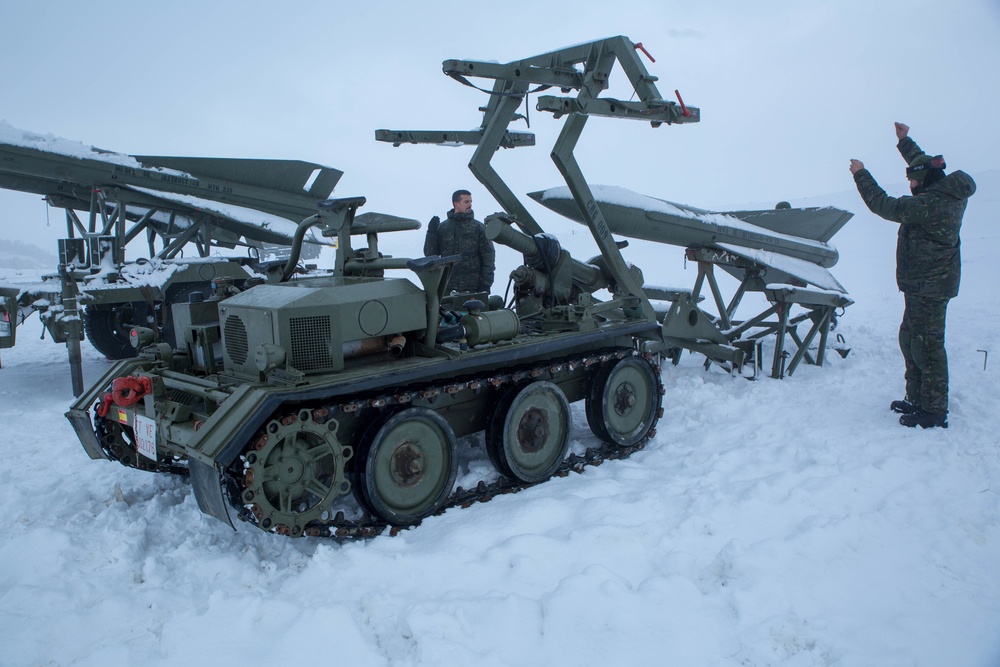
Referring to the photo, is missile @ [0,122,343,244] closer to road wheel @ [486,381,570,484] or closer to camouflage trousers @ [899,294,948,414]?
road wheel @ [486,381,570,484]

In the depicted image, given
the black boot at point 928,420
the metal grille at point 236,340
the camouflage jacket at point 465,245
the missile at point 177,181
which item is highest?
the missile at point 177,181

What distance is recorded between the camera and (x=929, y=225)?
6.17m

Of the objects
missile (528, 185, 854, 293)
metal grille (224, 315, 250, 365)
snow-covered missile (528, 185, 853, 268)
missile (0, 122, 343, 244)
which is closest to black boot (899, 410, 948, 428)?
missile (528, 185, 854, 293)

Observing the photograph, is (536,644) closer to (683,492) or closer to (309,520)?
(309,520)

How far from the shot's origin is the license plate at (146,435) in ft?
14.4

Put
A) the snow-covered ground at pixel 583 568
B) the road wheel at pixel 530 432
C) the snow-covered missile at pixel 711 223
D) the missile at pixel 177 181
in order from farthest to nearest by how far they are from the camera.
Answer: the missile at pixel 177 181 < the snow-covered missile at pixel 711 223 < the road wheel at pixel 530 432 < the snow-covered ground at pixel 583 568

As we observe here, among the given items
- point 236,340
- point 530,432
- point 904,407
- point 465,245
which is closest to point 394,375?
point 236,340

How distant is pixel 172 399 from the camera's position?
4652 mm

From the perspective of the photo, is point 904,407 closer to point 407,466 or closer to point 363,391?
point 407,466

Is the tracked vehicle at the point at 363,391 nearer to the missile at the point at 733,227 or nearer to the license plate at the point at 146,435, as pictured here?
the license plate at the point at 146,435

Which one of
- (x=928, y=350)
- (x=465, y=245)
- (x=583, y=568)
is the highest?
(x=465, y=245)

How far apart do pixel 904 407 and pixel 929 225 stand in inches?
65.2

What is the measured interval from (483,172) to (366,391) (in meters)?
2.87

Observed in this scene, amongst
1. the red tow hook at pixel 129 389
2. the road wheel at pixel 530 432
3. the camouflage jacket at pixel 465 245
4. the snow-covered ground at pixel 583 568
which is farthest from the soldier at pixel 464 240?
the red tow hook at pixel 129 389
